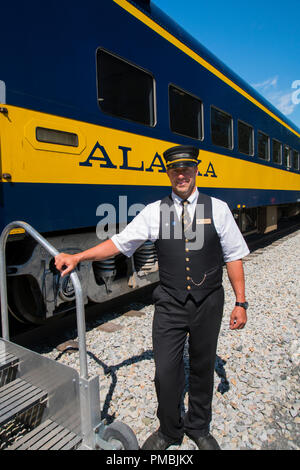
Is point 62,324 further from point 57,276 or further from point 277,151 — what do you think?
point 277,151

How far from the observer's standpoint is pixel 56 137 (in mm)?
2955

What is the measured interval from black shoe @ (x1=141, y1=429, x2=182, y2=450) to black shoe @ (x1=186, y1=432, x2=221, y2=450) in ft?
0.44

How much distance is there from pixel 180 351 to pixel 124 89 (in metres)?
2.85

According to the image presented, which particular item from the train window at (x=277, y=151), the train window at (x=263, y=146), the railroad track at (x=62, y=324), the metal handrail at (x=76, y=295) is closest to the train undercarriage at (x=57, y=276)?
the railroad track at (x=62, y=324)

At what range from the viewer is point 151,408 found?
2570 millimetres

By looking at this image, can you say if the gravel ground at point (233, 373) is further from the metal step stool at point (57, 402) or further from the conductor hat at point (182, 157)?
the conductor hat at point (182, 157)

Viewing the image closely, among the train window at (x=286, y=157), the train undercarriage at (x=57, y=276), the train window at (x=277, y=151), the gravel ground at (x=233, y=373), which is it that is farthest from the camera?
the train window at (x=286, y=157)

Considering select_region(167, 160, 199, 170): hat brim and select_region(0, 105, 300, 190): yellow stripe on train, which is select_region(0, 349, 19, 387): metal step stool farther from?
select_region(167, 160, 199, 170): hat brim

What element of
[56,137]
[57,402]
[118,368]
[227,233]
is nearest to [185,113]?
[56,137]

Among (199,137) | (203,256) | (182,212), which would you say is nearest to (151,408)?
(203,256)

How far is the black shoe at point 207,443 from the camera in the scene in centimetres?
212

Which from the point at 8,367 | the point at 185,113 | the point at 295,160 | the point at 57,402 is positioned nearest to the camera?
the point at 57,402

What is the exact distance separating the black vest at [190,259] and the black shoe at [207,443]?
901 mm

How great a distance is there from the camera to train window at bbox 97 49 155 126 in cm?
350
